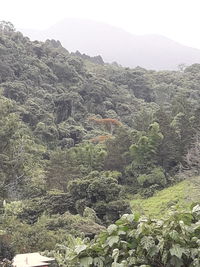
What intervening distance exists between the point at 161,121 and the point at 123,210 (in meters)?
9.35

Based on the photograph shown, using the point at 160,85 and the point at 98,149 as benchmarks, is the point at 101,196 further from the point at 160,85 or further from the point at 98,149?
the point at 160,85

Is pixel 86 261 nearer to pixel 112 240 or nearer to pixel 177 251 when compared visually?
pixel 112 240

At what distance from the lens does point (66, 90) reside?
3675 centimetres

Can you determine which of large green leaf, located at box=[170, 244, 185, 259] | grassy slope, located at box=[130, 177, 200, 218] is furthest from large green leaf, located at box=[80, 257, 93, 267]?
grassy slope, located at box=[130, 177, 200, 218]

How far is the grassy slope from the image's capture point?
51.4 feet

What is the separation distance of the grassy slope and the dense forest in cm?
64

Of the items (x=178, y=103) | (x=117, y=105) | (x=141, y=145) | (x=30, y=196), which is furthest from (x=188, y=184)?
(x=117, y=105)

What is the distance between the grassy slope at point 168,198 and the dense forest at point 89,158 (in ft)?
2.09

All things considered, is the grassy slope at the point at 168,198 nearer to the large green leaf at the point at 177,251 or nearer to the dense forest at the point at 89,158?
the dense forest at the point at 89,158

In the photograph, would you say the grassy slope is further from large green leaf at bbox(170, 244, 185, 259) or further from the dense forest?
large green leaf at bbox(170, 244, 185, 259)

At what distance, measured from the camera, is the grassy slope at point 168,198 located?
1567 centimetres

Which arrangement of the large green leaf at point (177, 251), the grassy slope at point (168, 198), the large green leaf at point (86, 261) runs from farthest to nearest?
the grassy slope at point (168, 198)
the large green leaf at point (86, 261)
the large green leaf at point (177, 251)

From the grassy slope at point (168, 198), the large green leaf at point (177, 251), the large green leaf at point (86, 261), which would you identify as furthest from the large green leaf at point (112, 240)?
the grassy slope at point (168, 198)

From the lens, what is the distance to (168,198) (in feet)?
56.5
